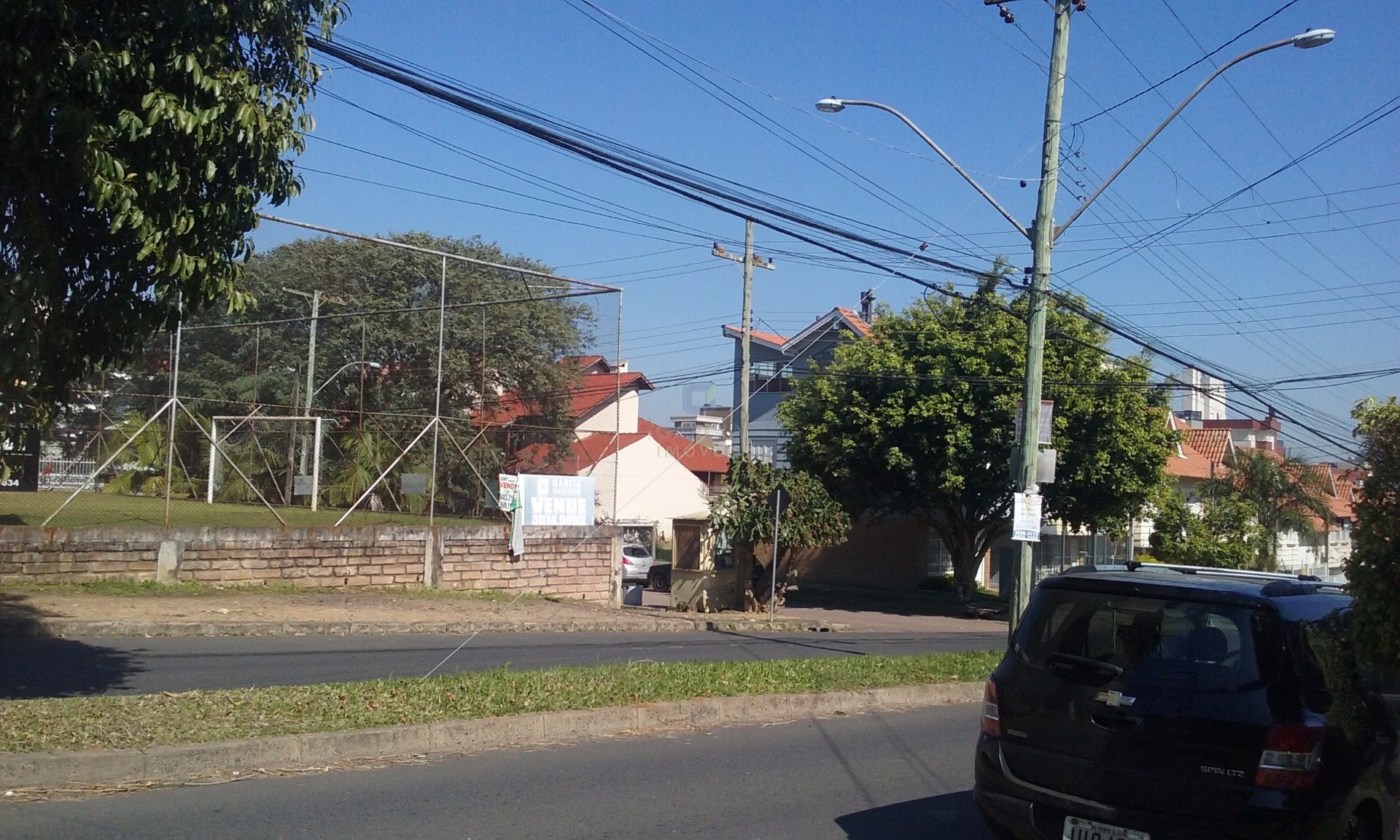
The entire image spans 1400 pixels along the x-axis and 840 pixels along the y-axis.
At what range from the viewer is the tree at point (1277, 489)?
3906 centimetres

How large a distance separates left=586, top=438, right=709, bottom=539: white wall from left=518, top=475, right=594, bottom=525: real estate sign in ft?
89.1

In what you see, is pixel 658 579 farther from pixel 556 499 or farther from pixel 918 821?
pixel 918 821

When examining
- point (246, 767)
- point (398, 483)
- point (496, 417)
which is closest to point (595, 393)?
point (496, 417)

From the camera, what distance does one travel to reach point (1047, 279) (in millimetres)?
15852

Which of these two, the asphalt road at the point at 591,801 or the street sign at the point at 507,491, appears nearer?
the asphalt road at the point at 591,801

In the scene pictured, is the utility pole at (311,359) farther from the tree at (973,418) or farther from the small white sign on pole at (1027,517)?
the tree at (973,418)

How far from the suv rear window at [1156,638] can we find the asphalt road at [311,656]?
786 centimetres

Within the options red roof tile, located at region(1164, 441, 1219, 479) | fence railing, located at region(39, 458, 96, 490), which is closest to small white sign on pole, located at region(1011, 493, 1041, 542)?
fence railing, located at region(39, 458, 96, 490)

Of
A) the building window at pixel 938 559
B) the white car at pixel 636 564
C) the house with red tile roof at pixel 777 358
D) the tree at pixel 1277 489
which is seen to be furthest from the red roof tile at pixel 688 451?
the tree at pixel 1277 489

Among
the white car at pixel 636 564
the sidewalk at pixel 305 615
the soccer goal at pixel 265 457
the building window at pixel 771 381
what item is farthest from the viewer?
the building window at pixel 771 381

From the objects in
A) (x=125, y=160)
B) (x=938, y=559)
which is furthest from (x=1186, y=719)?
(x=938, y=559)

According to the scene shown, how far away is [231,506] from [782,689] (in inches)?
465

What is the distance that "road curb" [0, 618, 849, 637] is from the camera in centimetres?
1413

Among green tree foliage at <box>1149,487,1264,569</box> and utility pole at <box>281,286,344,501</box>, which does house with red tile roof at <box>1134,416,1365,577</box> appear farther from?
utility pole at <box>281,286,344,501</box>
